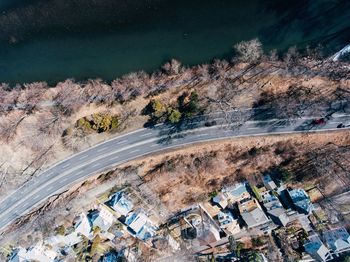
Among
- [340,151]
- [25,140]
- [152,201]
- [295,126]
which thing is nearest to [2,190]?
[25,140]

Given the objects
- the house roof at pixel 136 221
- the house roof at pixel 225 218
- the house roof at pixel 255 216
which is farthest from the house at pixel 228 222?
the house roof at pixel 136 221

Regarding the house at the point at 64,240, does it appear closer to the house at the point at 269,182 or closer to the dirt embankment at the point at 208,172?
the dirt embankment at the point at 208,172

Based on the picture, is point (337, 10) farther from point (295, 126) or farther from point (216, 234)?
point (216, 234)

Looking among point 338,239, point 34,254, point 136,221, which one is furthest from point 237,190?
point 34,254

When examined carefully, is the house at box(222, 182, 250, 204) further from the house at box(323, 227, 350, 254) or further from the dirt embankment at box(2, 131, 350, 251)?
the house at box(323, 227, 350, 254)

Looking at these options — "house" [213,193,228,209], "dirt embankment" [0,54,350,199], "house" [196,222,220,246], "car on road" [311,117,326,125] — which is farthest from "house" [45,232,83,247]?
"car on road" [311,117,326,125]

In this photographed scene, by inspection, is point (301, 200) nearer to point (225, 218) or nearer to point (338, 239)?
point (338, 239)
